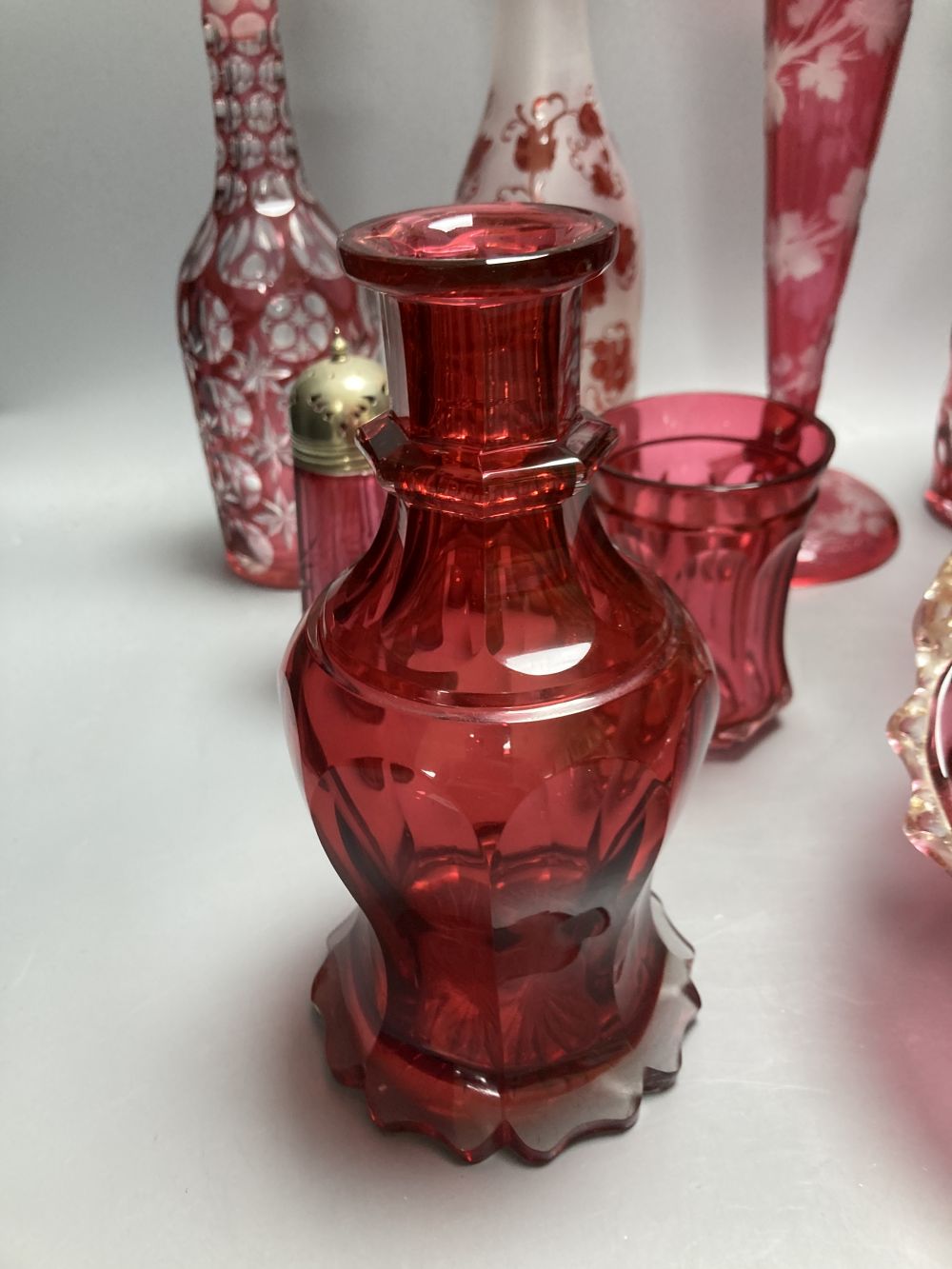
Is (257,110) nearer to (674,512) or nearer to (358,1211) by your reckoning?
(674,512)

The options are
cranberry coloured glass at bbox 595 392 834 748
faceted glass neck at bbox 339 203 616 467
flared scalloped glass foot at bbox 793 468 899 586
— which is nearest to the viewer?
faceted glass neck at bbox 339 203 616 467

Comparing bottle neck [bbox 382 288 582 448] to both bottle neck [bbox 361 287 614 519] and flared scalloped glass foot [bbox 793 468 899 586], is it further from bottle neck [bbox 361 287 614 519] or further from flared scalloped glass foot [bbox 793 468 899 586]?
flared scalloped glass foot [bbox 793 468 899 586]

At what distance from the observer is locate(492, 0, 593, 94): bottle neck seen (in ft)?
2.54

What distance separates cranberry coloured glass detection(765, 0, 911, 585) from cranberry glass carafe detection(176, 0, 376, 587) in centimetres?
30

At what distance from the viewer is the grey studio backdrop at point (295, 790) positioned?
18.8 inches

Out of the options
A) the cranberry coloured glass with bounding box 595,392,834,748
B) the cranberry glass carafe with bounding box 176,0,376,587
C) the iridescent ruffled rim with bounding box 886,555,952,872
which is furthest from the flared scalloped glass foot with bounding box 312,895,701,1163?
the cranberry glass carafe with bounding box 176,0,376,587

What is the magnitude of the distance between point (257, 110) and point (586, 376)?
0.27 meters

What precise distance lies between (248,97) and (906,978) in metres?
0.64

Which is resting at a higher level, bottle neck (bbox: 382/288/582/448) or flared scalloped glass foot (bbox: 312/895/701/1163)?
bottle neck (bbox: 382/288/582/448)

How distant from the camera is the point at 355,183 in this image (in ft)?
3.33

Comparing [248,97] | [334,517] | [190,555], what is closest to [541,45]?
[248,97]

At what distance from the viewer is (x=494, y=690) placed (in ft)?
1.36

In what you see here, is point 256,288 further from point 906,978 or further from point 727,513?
point 906,978

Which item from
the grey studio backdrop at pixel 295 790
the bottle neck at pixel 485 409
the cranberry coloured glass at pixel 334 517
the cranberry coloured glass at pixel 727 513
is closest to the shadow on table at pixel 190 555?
the grey studio backdrop at pixel 295 790
